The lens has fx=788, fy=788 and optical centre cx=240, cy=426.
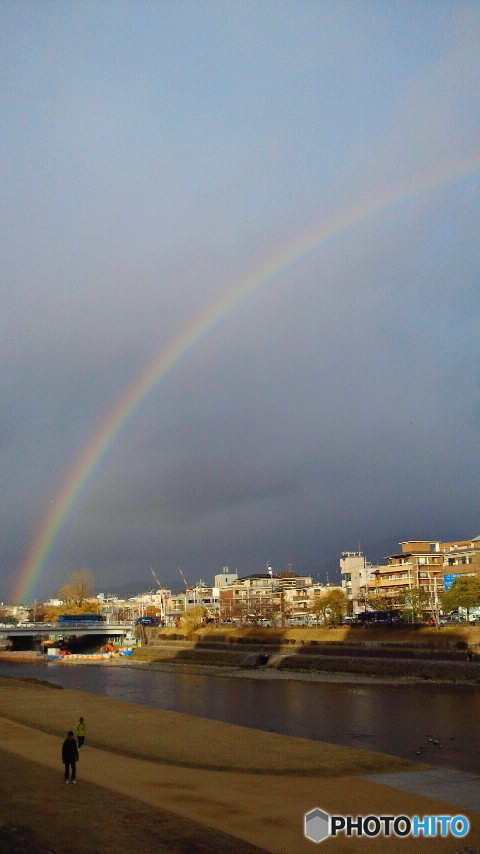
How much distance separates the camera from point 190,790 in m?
20.1

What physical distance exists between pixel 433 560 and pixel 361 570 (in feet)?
117

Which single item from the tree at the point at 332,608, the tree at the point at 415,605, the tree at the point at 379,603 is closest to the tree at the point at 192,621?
the tree at the point at 332,608

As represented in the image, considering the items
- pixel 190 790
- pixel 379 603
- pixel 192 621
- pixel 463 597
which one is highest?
pixel 463 597

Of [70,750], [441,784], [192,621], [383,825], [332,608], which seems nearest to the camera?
[383,825]

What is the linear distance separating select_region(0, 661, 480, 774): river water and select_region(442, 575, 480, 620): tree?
86.1 feet

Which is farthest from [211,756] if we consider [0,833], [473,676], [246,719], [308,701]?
[473,676]

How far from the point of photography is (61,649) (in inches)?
4695

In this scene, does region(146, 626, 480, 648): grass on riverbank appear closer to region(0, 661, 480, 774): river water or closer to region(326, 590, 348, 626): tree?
region(326, 590, 348, 626): tree

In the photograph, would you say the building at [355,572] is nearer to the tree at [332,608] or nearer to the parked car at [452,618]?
the tree at [332,608]

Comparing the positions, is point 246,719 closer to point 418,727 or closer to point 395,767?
point 418,727

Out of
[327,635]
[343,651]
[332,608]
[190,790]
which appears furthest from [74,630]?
[190,790]

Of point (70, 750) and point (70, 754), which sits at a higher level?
point (70, 750)

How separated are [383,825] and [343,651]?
55.5 m

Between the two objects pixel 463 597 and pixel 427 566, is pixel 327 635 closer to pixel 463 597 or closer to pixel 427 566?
pixel 463 597
